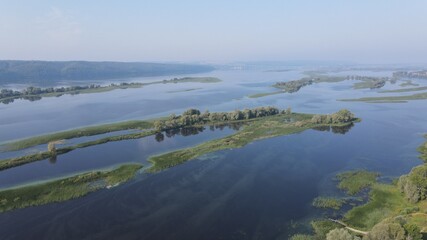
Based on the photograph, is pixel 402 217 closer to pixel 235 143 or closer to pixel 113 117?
pixel 235 143

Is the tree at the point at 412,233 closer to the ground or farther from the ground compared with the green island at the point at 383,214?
farther from the ground

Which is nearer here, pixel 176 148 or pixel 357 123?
Answer: pixel 176 148

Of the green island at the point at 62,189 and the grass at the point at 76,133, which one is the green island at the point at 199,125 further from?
the green island at the point at 62,189

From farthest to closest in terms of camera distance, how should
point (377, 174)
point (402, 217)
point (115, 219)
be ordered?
point (377, 174) → point (115, 219) → point (402, 217)

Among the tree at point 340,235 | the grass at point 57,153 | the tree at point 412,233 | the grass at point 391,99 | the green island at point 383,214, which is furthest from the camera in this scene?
the grass at point 391,99

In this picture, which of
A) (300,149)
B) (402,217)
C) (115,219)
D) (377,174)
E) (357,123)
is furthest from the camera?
(357,123)

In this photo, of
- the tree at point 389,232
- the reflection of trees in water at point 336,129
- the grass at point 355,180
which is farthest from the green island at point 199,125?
the tree at point 389,232

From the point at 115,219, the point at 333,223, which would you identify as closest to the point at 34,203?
the point at 115,219
